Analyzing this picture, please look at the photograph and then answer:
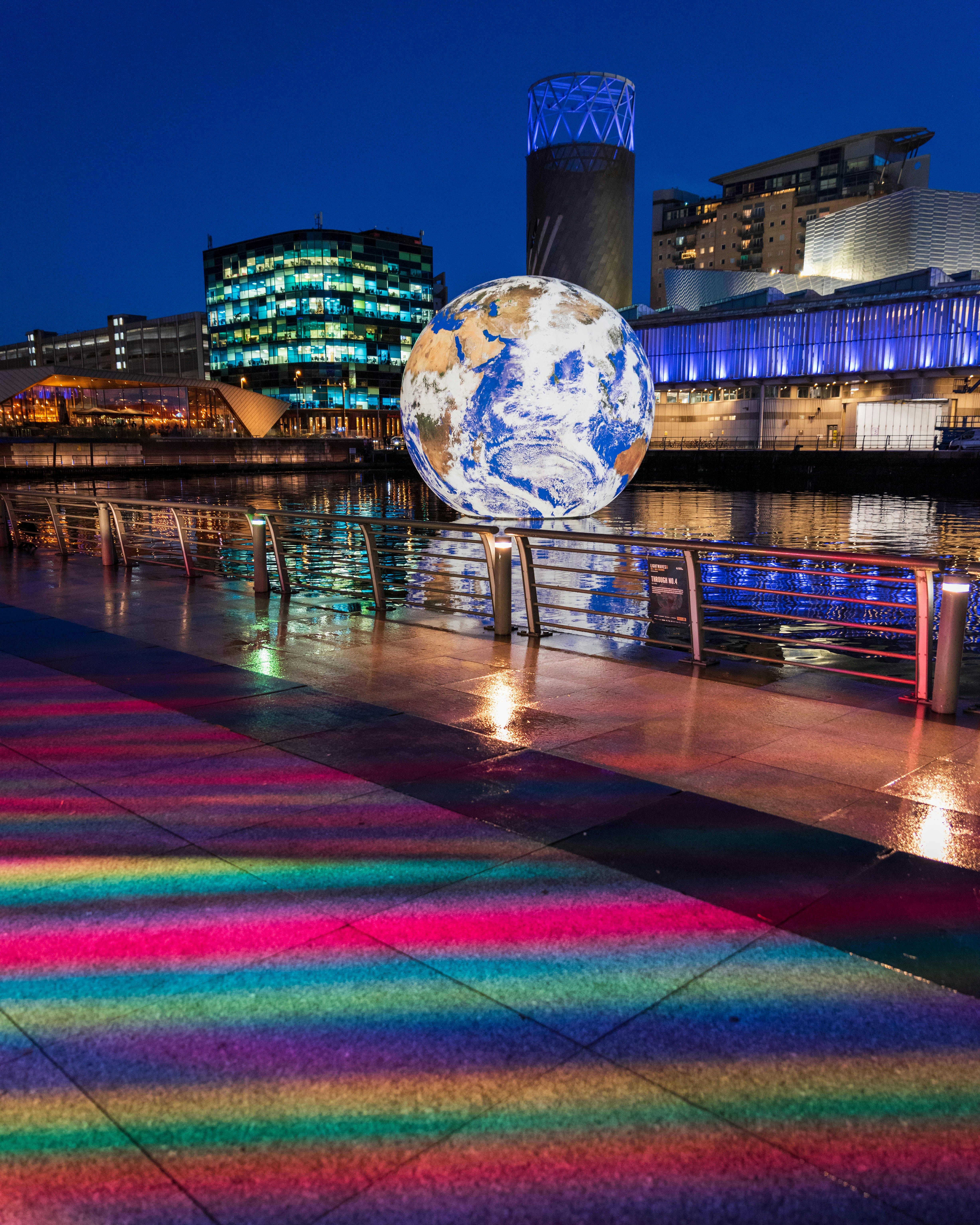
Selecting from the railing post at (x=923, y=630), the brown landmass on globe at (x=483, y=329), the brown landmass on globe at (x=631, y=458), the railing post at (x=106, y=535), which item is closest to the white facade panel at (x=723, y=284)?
the brown landmass on globe at (x=631, y=458)

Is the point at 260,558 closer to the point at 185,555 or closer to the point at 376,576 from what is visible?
the point at 376,576

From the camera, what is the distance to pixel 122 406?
99.8 m

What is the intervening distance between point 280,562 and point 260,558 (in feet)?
0.93

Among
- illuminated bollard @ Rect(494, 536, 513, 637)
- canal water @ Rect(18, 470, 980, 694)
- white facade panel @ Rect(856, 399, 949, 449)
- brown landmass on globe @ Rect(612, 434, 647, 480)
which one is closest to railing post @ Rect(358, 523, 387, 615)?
illuminated bollard @ Rect(494, 536, 513, 637)

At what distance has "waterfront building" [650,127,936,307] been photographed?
532ft

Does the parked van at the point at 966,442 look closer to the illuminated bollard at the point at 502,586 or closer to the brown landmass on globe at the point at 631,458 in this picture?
the brown landmass on globe at the point at 631,458

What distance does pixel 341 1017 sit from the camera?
2949 millimetres

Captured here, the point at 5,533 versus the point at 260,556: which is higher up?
the point at 5,533

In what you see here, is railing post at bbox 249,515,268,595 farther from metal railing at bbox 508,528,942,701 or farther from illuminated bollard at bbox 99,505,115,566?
illuminated bollard at bbox 99,505,115,566

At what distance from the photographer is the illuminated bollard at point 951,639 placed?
20.8ft

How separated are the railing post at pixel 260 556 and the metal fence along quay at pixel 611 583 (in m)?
0.02

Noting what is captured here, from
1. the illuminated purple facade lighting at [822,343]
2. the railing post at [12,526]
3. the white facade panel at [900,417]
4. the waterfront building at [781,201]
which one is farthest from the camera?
the waterfront building at [781,201]

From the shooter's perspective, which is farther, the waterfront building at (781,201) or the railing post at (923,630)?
the waterfront building at (781,201)

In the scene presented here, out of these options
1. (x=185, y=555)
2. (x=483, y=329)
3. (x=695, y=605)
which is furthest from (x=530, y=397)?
(x=695, y=605)
